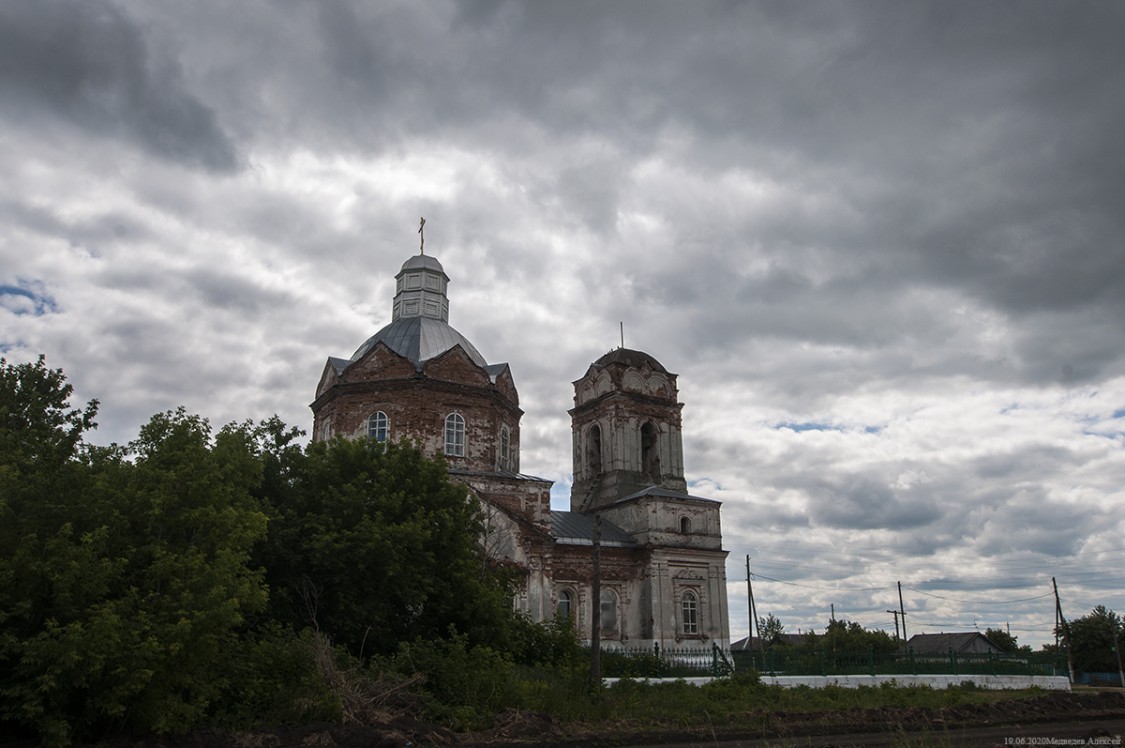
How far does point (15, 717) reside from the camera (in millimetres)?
13141

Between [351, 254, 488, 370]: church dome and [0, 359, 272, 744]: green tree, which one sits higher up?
[351, 254, 488, 370]: church dome

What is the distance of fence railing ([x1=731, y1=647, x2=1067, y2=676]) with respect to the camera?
27719 millimetres

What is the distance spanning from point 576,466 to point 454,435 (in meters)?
14.3

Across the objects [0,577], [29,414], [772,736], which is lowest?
[772,736]

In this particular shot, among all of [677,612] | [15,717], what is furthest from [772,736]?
[677,612]

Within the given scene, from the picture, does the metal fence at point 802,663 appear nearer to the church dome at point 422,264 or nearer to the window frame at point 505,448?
the window frame at point 505,448

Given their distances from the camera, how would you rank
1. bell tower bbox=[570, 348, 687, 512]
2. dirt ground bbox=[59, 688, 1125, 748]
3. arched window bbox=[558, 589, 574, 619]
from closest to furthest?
dirt ground bbox=[59, 688, 1125, 748] → arched window bbox=[558, 589, 574, 619] → bell tower bbox=[570, 348, 687, 512]

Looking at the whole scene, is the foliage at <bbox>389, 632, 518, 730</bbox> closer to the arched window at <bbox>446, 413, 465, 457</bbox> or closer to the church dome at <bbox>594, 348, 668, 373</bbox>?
the arched window at <bbox>446, 413, 465, 457</bbox>

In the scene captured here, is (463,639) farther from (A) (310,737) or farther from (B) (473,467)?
(B) (473,467)

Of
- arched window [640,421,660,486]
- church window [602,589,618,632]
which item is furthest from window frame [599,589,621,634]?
Result: arched window [640,421,660,486]

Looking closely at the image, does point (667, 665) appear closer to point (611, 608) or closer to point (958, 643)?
point (611, 608)

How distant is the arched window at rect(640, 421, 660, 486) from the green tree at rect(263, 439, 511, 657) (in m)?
21.0

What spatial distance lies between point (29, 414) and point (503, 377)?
58.2 ft

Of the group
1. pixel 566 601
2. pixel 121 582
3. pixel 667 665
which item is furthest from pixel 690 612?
Answer: pixel 121 582
